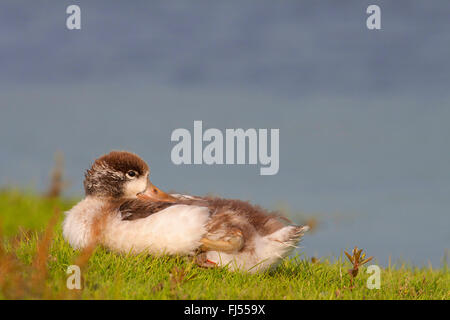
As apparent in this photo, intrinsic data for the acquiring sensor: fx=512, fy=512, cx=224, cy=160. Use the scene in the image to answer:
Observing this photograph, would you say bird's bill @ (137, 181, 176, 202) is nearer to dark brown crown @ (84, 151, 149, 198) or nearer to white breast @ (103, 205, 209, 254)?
dark brown crown @ (84, 151, 149, 198)

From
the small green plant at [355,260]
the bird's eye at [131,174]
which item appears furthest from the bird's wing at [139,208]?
the small green plant at [355,260]

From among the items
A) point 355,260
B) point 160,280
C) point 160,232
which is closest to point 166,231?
point 160,232

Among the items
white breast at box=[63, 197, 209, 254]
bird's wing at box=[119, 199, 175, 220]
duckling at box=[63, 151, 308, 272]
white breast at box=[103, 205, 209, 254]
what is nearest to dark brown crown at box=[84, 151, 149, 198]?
duckling at box=[63, 151, 308, 272]

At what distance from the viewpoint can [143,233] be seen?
21.0 feet

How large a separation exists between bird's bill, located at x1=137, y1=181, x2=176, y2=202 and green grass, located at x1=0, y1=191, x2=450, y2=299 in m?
1.04

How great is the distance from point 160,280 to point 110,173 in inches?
77.2

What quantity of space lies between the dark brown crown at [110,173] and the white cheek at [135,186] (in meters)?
0.08

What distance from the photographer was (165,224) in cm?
628

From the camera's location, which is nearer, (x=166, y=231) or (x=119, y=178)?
(x=166, y=231)

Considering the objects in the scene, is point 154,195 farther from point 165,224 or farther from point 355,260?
point 355,260

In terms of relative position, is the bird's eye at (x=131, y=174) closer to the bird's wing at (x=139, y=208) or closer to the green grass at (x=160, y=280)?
the bird's wing at (x=139, y=208)

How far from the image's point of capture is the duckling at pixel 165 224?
636cm

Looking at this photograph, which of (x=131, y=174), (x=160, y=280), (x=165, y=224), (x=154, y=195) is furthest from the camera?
(x=154, y=195)
